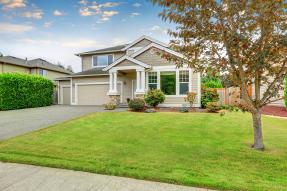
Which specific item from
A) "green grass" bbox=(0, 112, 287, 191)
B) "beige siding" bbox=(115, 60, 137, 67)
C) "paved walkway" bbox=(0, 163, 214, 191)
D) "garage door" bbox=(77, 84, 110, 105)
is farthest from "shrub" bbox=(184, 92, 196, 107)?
"paved walkway" bbox=(0, 163, 214, 191)

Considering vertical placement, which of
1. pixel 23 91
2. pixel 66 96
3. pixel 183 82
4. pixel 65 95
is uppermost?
pixel 183 82

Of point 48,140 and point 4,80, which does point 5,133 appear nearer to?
point 48,140

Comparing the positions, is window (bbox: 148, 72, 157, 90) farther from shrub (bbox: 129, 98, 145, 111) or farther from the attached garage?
the attached garage

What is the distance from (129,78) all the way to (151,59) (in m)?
4.50

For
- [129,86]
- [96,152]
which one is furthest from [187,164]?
[129,86]

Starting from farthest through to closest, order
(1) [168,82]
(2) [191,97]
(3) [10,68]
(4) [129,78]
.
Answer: (3) [10,68] → (4) [129,78] → (1) [168,82] → (2) [191,97]

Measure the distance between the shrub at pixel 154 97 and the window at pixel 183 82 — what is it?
1680mm

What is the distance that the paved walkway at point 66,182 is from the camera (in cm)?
401

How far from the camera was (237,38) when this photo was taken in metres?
5.55

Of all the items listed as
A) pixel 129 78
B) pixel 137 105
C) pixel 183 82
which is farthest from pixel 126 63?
pixel 183 82

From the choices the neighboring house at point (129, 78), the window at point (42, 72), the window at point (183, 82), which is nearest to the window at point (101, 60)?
the neighboring house at point (129, 78)

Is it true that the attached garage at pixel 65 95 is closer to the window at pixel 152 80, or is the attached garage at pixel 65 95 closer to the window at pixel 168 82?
the window at pixel 152 80

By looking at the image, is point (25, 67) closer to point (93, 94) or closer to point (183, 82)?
point (93, 94)

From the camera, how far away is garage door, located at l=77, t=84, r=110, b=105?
21.5 meters
